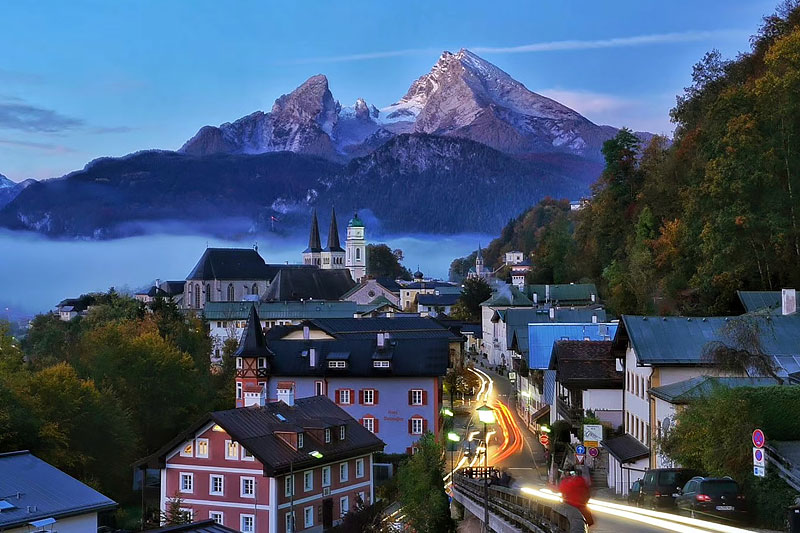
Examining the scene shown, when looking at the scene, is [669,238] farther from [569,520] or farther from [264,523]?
[569,520]

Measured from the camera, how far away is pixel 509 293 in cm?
12631

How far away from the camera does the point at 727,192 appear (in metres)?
51.1

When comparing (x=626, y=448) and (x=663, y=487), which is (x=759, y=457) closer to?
(x=663, y=487)

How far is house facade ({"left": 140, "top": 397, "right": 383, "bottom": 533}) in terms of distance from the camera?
4731 cm

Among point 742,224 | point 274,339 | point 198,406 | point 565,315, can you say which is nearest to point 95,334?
point 198,406

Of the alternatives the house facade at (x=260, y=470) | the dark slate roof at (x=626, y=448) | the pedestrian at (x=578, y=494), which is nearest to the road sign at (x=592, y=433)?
the dark slate roof at (x=626, y=448)

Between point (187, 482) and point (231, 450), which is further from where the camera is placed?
point (187, 482)

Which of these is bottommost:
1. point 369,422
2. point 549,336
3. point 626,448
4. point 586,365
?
point 369,422

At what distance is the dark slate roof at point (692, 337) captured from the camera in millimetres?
39344

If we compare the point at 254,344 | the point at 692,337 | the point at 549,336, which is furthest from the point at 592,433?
the point at 254,344

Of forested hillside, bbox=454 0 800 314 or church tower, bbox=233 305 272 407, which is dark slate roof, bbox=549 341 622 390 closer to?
forested hillside, bbox=454 0 800 314

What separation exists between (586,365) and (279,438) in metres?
14.5

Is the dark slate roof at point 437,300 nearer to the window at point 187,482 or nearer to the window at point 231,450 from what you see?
the window at point 187,482

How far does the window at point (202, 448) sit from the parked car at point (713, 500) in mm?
29527
